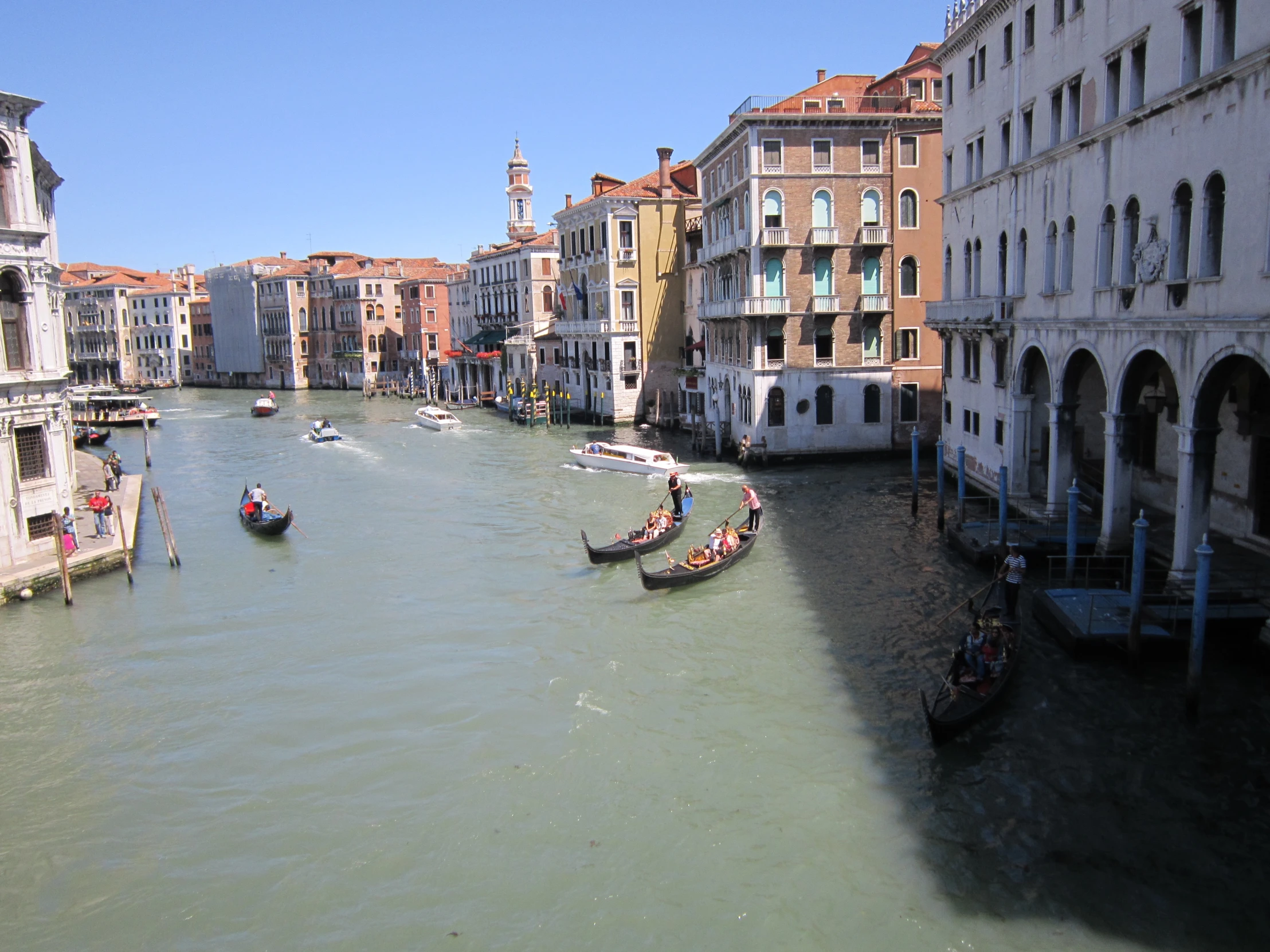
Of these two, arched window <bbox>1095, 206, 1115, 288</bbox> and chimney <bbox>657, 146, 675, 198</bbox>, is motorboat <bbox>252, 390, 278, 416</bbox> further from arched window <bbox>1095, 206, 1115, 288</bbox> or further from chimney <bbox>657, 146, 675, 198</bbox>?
arched window <bbox>1095, 206, 1115, 288</bbox>

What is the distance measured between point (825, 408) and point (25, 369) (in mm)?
20180

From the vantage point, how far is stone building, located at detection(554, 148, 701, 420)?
41875mm

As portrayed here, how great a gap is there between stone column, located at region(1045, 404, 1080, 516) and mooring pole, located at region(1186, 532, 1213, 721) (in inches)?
281

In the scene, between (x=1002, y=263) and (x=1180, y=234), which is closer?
(x=1180, y=234)

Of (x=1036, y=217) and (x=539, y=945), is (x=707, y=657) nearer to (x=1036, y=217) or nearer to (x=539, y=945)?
(x=539, y=945)

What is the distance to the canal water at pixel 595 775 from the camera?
8.11 metres

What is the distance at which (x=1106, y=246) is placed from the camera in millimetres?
15430

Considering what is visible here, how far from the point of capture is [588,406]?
152 ft

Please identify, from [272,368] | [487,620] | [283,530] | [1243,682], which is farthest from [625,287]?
[272,368]

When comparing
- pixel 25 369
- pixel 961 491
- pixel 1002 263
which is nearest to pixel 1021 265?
pixel 1002 263

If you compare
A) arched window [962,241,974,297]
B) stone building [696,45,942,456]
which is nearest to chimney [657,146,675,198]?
stone building [696,45,942,456]

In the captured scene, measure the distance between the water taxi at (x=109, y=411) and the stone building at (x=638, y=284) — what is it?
2294cm

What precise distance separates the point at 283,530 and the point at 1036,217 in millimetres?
16927

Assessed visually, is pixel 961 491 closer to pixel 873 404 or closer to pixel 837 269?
pixel 873 404
